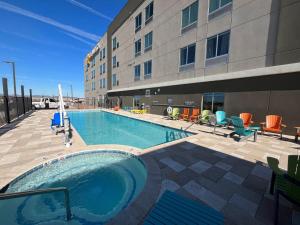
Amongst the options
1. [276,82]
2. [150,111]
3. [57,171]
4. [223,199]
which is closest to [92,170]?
[57,171]

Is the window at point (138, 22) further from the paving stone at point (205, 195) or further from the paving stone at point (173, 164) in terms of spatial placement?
the paving stone at point (205, 195)

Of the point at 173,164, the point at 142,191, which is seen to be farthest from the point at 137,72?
the point at 142,191

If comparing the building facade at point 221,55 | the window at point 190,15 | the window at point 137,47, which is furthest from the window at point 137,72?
the window at point 190,15

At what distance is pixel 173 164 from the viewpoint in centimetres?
464

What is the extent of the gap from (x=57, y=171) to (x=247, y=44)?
12.3m

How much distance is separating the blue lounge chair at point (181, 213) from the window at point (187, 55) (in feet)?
42.2

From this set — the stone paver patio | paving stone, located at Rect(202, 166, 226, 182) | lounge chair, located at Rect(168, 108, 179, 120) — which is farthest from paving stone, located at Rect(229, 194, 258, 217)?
lounge chair, located at Rect(168, 108, 179, 120)

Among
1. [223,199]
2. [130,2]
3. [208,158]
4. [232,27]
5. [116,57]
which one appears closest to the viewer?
[223,199]

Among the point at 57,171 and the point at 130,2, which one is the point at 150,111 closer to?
the point at 57,171

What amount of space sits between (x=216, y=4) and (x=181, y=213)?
1422cm

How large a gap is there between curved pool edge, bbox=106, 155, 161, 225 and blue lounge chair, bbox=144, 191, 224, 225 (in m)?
0.15

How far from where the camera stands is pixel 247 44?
9.64m

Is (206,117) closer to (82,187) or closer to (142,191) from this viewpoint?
(142,191)

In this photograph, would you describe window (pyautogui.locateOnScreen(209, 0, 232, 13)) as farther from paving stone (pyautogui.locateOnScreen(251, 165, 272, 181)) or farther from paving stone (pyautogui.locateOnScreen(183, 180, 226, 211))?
paving stone (pyautogui.locateOnScreen(183, 180, 226, 211))
